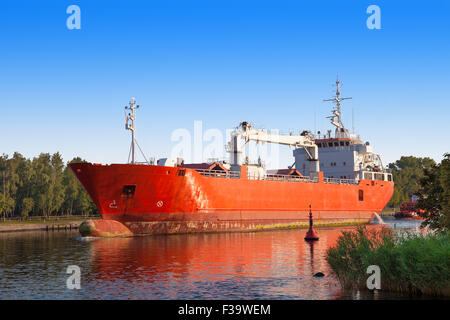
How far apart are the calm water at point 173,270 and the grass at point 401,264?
0.60 metres

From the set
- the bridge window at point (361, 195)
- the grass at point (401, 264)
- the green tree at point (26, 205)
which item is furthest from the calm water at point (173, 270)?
the green tree at point (26, 205)

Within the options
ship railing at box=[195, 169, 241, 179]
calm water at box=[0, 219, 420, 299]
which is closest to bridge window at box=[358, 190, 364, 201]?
ship railing at box=[195, 169, 241, 179]

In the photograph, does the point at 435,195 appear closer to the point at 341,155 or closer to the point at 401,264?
the point at 401,264

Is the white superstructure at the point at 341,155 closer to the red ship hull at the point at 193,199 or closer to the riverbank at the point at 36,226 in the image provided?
the red ship hull at the point at 193,199

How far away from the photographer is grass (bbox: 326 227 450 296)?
14.6 m

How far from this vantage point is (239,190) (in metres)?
45.2

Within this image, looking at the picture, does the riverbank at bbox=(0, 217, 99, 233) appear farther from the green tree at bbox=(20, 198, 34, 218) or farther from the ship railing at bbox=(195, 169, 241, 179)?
the ship railing at bbox=(195, 169, 241, 179)

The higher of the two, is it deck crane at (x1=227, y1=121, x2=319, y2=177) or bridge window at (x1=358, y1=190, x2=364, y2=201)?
deck crane at (x1=227, y1=121, x2=319, y2=177)

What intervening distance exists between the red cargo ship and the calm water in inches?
145

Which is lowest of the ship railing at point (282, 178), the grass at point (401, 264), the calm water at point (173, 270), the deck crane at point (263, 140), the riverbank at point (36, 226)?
the riverbank at point (36, 226)

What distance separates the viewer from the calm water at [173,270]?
16969 mm

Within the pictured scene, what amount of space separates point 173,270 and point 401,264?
10.6 meters

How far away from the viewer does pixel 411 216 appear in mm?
84875
